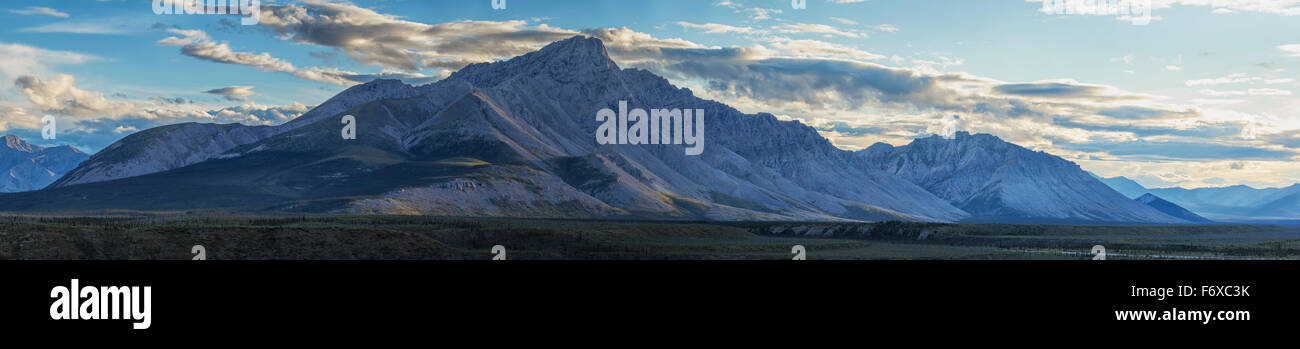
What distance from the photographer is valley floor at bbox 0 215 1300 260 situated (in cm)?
9625

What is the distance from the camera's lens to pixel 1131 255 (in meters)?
115

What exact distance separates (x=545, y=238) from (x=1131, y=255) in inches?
2779

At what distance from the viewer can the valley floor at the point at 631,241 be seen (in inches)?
3789

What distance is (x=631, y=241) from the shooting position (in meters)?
139
